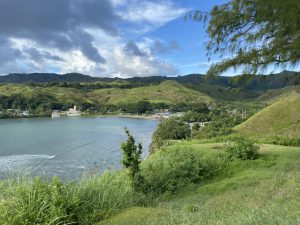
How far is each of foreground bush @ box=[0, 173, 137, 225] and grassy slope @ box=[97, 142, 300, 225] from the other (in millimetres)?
594

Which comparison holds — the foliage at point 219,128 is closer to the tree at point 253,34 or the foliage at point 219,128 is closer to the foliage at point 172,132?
the foliage at point 172,132

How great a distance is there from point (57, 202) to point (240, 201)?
150 inches

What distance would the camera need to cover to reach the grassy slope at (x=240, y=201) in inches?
204

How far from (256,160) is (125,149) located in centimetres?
663

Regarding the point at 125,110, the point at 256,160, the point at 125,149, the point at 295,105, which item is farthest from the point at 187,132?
the point at 125,110

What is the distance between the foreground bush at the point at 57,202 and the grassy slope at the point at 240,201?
1.95 feet

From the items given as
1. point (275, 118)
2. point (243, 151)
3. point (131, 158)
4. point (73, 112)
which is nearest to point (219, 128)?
point (275, 118)

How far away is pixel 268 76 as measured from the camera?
32.1 feet

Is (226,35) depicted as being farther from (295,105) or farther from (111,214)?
(295,105)

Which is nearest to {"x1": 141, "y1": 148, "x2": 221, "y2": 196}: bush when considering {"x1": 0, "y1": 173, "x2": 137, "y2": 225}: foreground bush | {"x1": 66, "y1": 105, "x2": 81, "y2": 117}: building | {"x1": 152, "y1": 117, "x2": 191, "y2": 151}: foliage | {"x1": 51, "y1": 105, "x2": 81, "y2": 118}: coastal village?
{"x1": 0, "y1": 173, "x2": 137, "y2": 225}: foreground bush

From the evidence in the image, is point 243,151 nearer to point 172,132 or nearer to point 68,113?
point 172,132

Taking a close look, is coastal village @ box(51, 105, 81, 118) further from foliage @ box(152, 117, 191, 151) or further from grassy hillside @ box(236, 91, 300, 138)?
grassy hillside @ box(236, 91, 300, 138)

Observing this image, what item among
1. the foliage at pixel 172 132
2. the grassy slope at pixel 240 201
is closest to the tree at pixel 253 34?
the grassy slope at pixel 240 201

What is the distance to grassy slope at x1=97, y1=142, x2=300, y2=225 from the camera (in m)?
5.19
